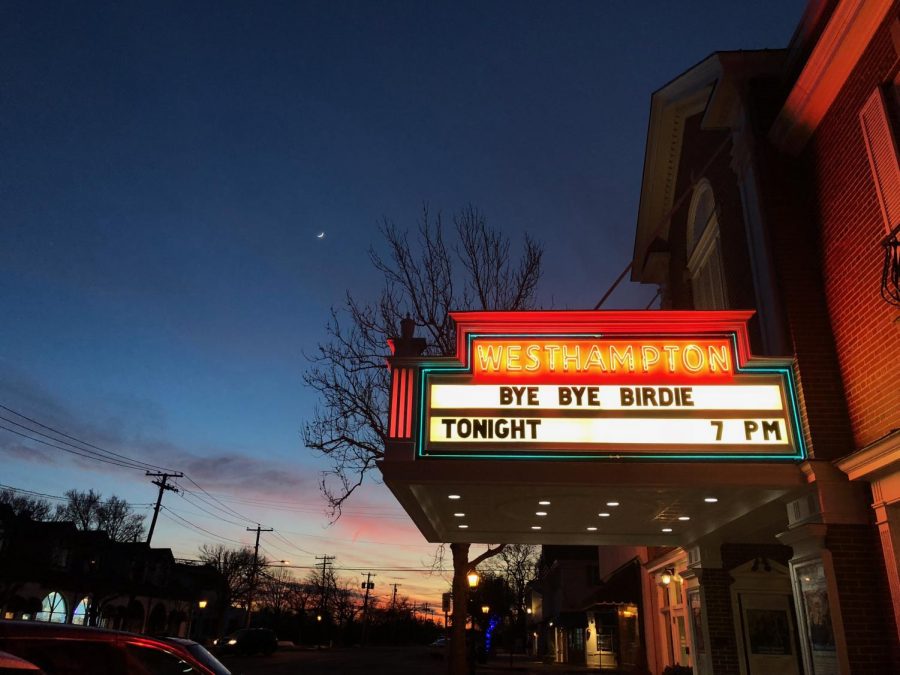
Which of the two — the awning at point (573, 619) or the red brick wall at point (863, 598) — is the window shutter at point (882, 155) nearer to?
the red brick wall at point (863, 598)

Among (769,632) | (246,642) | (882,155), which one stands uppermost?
(882,155)

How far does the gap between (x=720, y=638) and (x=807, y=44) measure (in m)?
10.4

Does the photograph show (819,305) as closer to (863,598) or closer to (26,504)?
(863,598)

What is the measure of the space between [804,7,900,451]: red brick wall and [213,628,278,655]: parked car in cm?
4099

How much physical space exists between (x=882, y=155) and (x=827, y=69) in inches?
67.2

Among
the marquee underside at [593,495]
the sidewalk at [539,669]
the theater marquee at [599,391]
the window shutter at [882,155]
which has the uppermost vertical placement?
the window shutter at [882,155]

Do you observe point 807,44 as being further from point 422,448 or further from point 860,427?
point 422,448

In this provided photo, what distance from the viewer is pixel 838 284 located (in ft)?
29.4

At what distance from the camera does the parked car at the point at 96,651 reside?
524cm

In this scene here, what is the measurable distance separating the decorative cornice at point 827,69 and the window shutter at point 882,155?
78cm

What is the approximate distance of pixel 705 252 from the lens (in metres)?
14.2

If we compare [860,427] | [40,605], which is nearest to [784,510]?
[860,427]

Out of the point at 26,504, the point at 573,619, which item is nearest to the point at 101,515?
the point at 26,504

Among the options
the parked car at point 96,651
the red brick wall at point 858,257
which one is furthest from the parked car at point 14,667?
the red brick wall at point 858,257
